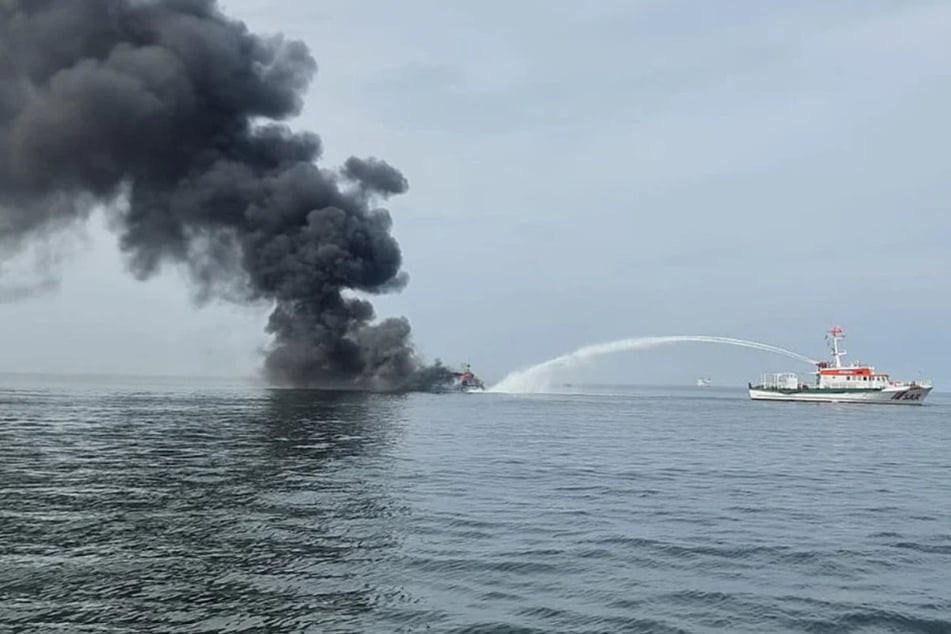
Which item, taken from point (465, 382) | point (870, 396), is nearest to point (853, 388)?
point (870, 396)

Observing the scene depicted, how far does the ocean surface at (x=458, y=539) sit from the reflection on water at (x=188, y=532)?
10 centimetres

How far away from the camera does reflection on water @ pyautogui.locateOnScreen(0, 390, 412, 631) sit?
17.3 metres

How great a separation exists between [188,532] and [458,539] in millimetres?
8627

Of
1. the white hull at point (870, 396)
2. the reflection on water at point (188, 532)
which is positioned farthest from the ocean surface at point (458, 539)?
the white hull at point (870, 396)

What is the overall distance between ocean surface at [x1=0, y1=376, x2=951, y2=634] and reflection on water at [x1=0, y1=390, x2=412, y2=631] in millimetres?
96

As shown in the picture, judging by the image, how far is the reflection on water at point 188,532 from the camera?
682 inches

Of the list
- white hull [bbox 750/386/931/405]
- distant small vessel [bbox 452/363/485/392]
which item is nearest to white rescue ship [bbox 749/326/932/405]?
white hull [bbox 750/386/931/405]

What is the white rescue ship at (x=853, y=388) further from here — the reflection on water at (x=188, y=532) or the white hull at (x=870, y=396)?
the reflection on water at (x=188, y=532)

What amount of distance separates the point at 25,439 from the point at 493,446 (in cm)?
3166

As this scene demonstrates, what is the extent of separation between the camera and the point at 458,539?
2494 cm

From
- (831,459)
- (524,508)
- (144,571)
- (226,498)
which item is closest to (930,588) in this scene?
(524,508)

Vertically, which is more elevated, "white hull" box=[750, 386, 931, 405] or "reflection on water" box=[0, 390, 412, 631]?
"white hull" box=[750, 386, 931, 405]

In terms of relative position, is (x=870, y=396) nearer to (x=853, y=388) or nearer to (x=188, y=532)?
(x=853, y=388)

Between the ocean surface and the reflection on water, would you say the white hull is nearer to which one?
the ocean surface
